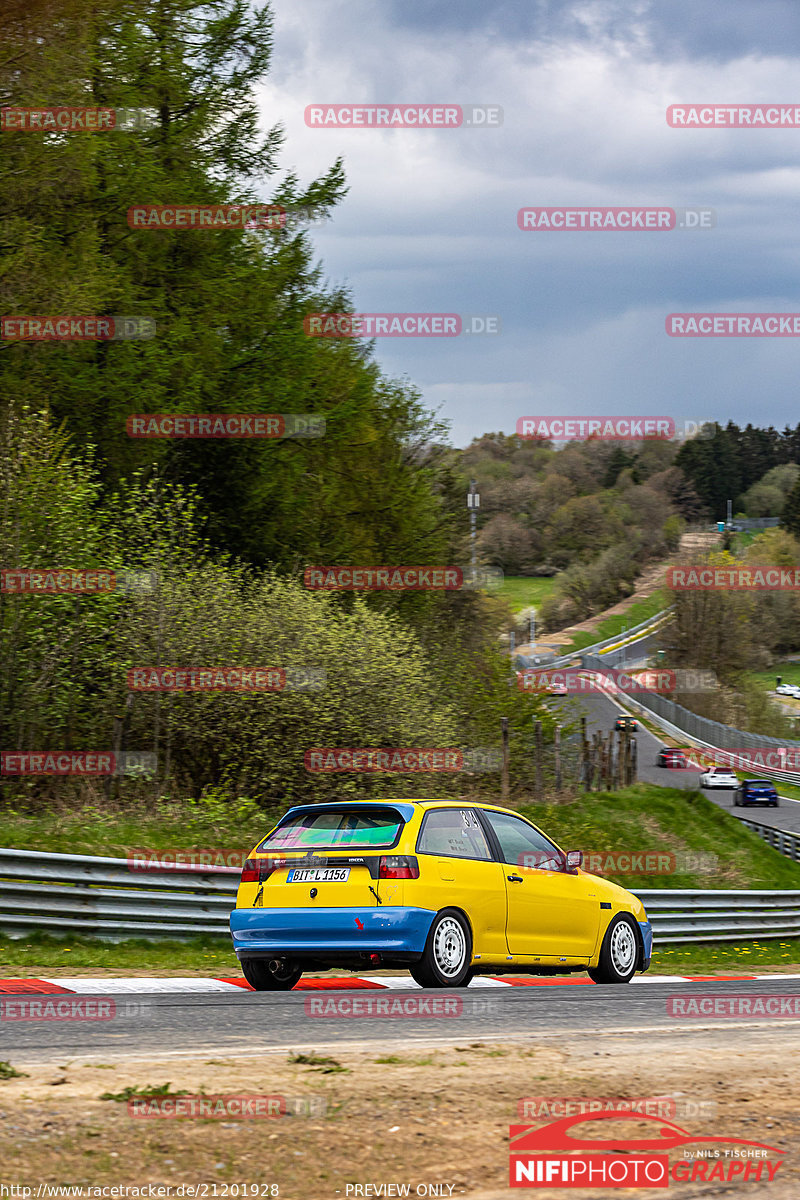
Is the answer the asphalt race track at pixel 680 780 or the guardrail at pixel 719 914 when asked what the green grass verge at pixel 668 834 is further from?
the asphalt race track at pixel 680 780

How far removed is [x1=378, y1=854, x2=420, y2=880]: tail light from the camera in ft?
30.5

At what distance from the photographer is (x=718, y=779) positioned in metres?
63.4

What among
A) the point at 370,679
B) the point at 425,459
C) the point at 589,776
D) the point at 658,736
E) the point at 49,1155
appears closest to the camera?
the point at 49,1155

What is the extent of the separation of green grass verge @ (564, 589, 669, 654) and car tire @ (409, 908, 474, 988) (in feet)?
365

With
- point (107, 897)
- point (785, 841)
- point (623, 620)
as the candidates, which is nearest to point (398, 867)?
point (107, 897)

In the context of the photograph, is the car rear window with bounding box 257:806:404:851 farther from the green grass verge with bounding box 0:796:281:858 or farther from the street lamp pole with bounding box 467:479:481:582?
the street lamp pole with bounding box 467:479:481:582

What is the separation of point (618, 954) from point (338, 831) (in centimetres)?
335

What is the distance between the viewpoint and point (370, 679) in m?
20.0

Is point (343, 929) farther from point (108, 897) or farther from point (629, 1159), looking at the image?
point (629, 1159)

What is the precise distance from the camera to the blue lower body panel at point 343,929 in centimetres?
918

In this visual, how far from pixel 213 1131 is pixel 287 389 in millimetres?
21952

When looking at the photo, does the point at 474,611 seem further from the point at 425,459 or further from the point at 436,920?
the point at 436,920

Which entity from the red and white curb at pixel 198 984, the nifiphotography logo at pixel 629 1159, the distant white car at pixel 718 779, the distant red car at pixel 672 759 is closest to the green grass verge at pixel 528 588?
the distant red car at pixel 672 759

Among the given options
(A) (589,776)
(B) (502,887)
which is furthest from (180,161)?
(B) (502,887)
